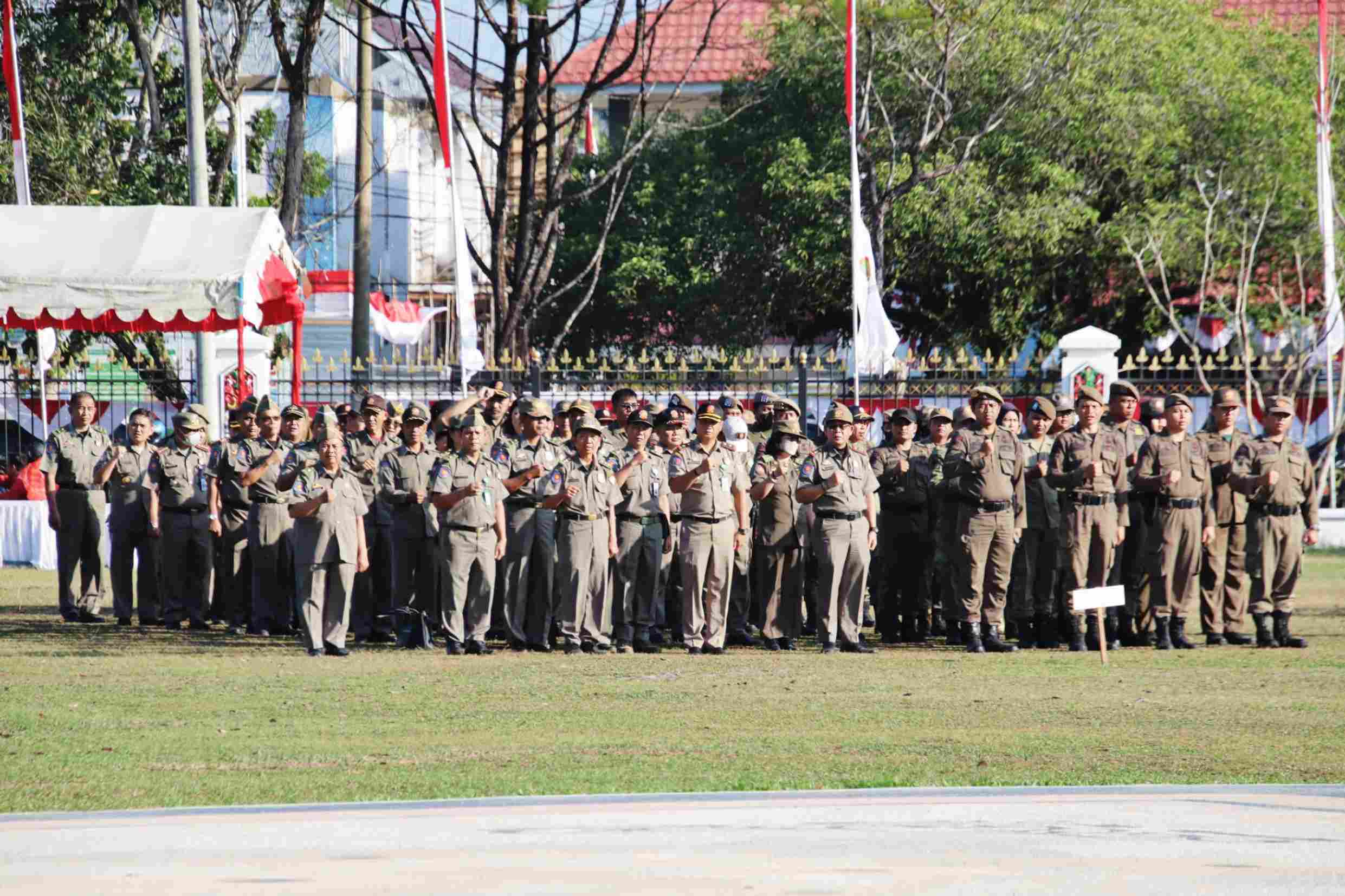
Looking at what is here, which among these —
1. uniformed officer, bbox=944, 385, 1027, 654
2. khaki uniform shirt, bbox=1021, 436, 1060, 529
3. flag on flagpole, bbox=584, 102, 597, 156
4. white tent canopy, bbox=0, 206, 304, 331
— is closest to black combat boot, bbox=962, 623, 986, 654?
uniformed officer, bbox=944, 385, 1027, 654

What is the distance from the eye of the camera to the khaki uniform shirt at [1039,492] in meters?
14.1

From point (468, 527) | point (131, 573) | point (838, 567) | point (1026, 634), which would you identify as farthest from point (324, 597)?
point (1026, 634)

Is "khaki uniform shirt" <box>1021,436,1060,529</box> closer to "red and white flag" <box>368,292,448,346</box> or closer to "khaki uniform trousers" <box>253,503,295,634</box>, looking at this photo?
"khaki uniform trousers" <box>253,503,295,634</box>

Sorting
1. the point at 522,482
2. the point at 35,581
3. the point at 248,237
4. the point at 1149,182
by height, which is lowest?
the point at 35,581

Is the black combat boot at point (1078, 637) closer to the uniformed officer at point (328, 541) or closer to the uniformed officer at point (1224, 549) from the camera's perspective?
the uniformed officer at point (1224, 549)

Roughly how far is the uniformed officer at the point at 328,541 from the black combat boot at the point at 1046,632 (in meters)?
4.96

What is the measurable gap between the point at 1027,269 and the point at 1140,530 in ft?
54.8

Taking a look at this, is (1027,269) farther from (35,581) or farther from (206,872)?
(206,872)

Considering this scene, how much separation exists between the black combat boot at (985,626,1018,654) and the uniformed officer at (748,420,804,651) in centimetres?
139

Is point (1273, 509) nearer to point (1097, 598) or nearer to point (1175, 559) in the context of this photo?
point (1175, 559)

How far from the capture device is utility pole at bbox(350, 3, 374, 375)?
27.9m

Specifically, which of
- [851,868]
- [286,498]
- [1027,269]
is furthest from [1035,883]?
[1027,269]

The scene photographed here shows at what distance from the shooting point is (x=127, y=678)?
467 inches

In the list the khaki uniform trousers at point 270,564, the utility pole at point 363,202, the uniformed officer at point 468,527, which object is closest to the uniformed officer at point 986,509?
the uniformed officer at point 468,527
